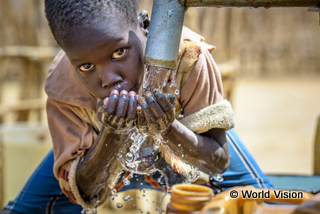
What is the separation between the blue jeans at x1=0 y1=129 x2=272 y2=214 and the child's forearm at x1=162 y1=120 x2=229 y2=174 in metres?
0.40

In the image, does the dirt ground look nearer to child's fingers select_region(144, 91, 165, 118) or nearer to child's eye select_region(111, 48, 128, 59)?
child's eye select_region(111, 48, 128, 59)

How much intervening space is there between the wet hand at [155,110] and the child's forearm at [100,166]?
0.87 feet

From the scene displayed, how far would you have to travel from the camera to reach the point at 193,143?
137 centimetres

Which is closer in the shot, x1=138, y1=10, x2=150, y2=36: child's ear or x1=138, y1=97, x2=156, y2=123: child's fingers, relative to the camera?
x1=138, y1=97, x2=156, y2=123: child's fingers

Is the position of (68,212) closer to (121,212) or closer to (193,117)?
(193,117)

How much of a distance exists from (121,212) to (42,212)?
1411 millimetres

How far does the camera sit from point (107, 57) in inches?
Answer: 48.8

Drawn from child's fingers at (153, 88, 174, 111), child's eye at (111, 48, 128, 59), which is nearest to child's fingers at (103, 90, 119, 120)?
child's fingers at (153, 88, 174, 111)

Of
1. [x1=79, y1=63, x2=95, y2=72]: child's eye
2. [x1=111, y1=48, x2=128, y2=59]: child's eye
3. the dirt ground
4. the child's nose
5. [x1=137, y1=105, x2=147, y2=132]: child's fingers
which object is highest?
[x1=111, y1=48, x2=128, y2=59]: child's eye

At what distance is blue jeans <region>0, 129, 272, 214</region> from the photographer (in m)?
1.92

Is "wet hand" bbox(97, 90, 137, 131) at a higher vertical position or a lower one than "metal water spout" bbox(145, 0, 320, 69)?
lower

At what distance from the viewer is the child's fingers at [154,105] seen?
1.06m

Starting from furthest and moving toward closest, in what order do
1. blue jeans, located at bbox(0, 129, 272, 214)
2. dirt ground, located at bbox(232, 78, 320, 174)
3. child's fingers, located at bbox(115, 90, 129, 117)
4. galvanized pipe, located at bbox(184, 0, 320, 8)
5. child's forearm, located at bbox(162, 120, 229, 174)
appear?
dirt ground, located at bbox(232, 78, 320, 174) < blue jeans, located at bbox(0, 129, 272, 214) < child's forearm, located at bbox(162, 120, 229, 174) < child's fingers, located at bbox(115, 90, 129, 117) < galvanized pipe, located at bbox(184, 0, 320, 8)

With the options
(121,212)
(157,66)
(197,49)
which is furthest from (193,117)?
(121,212)
